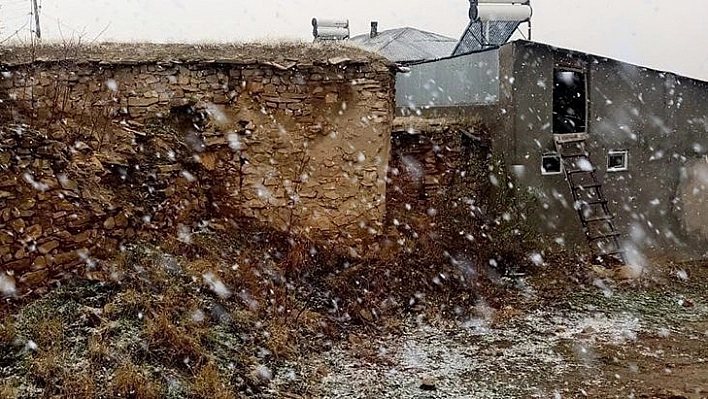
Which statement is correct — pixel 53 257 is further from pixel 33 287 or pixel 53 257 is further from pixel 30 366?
pixel 30 366

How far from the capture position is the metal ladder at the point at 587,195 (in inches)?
401

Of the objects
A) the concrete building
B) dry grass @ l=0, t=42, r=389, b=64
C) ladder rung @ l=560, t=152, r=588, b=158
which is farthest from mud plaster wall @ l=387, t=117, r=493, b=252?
dry grass @ l=0, t=42, r=389, b=64

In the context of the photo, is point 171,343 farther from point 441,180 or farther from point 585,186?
point 585,186

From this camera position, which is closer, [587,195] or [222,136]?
[222,136]

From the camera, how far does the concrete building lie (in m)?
9.98

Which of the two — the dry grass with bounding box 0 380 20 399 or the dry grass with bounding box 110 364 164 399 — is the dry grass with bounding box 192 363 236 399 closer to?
the dry grass with bounding box 110 364 164 399

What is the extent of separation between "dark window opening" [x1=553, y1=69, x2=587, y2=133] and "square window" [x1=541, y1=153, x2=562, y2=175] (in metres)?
0.79

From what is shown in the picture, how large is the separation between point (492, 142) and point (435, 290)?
2.99 meters

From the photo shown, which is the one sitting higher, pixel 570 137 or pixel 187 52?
pixel 187 52

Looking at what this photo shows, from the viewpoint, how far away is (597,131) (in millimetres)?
10562

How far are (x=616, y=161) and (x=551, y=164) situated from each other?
1.38 m

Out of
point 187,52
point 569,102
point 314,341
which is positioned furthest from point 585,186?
point 187,52

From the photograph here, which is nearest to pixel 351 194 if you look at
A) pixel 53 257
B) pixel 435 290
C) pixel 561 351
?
pixel 435 290

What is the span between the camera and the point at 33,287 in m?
5.71
